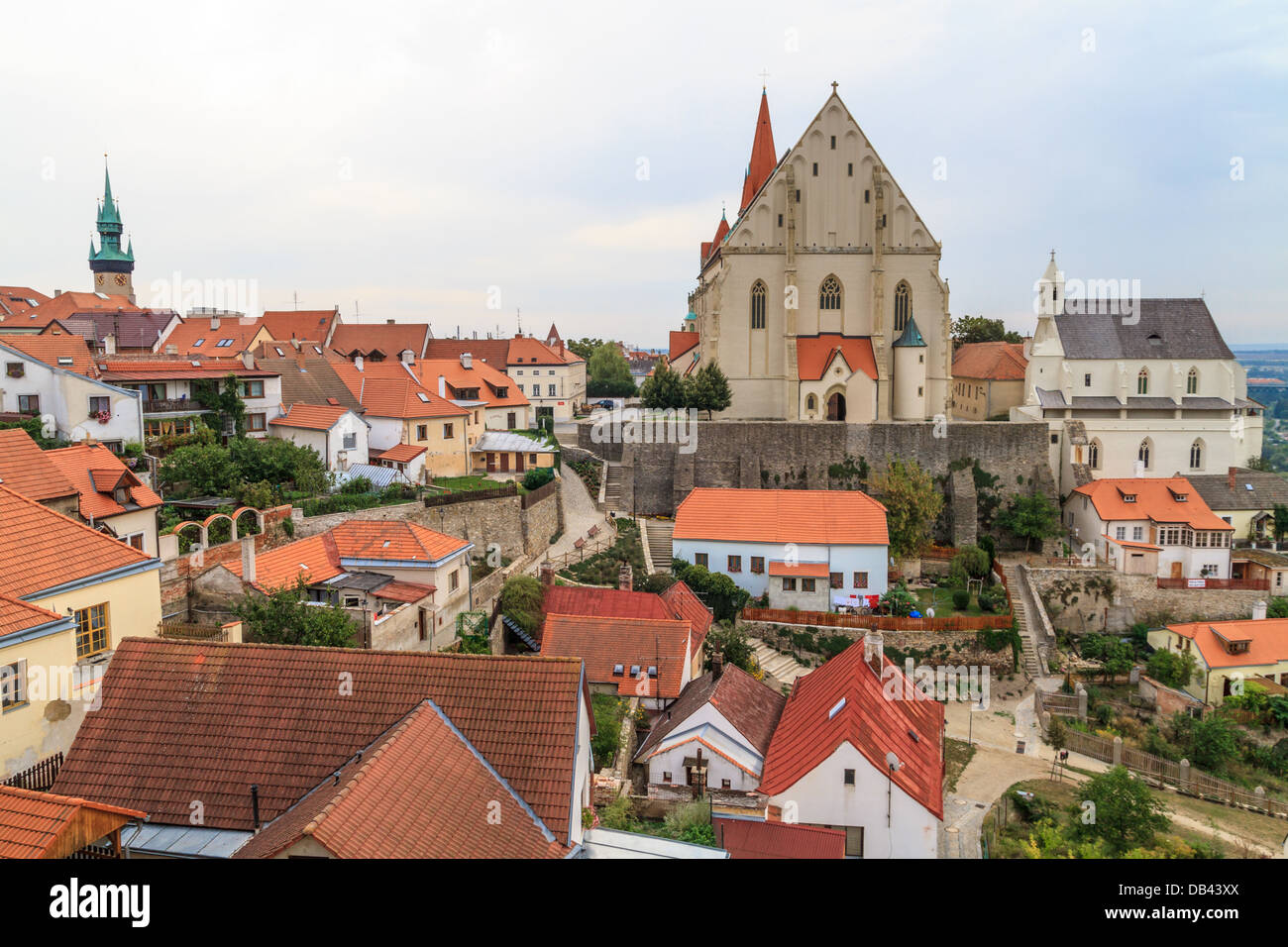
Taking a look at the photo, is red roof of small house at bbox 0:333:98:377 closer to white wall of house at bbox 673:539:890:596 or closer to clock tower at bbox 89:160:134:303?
white wall of house at bbox 673:539:890:596

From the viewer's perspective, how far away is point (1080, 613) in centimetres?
3066

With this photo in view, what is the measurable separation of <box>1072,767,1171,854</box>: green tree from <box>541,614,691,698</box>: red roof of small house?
27.7 feet

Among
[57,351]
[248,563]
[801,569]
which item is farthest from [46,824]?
[801,569]

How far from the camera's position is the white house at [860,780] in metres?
16.0

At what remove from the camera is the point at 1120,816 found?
620 inches

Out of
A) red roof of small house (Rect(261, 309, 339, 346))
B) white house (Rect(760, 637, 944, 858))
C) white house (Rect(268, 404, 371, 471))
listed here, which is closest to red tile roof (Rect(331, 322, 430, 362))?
red roof of small house (Rect(261, 309, 339, 346))

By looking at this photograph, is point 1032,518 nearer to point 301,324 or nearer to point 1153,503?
point 1153,503

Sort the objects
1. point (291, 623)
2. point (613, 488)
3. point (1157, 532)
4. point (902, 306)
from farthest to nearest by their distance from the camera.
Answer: point (902, 306), point (613, 488), point (1157, 532), point (291, 623)

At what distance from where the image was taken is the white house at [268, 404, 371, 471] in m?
27.8

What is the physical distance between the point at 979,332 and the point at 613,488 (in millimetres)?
30881

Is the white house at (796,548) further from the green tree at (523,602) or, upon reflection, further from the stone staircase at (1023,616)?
the green tree at (523,602)

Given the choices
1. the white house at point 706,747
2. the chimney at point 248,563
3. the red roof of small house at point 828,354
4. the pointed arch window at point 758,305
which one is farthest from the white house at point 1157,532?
the chimney at point 248,563

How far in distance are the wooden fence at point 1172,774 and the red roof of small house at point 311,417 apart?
23.3m

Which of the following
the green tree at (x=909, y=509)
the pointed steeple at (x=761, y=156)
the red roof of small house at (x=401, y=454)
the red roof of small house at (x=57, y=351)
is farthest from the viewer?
the pointed steeple at (x=761, y=156)
